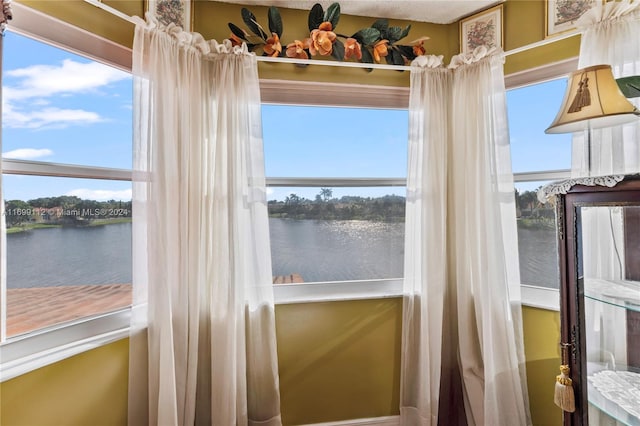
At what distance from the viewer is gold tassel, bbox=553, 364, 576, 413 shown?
3.54ft

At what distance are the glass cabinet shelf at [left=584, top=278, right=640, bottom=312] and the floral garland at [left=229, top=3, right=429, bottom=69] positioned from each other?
1.56 metres

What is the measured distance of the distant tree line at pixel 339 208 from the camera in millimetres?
2152

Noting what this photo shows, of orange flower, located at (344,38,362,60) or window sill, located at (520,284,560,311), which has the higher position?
orange flower, located at (344,38,362,60)

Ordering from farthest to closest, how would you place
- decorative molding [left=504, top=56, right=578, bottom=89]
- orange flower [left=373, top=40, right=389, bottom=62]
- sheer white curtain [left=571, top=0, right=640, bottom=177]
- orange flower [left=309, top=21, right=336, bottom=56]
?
orange flower [left=373, top=40, right=389, bottom=62] → orange flower [left=309, top=21, right=336, bottom=56] → decorative molding [left=504, top=56, right=578, bottom=89] → sheer white curtain [left=571, top=0, right=640, bottom=177]

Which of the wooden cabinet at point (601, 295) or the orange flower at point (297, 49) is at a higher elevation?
the orange flower at point (297, 49)

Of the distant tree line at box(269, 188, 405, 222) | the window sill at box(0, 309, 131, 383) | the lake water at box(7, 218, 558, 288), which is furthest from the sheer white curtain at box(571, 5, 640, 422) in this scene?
the window sill at box(0, 309, 131, 383)

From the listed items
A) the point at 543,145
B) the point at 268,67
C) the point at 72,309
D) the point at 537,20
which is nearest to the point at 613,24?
the point at 537,20

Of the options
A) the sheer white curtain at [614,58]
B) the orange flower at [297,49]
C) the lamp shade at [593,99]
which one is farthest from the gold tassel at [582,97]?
the orange flower at [297,49]

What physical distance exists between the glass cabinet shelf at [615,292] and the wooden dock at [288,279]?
4.77 feet

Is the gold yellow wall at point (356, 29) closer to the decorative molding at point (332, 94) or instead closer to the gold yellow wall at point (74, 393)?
the decorative molding at point (332, 94)

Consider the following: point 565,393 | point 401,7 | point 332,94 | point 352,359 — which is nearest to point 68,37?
point 332,94

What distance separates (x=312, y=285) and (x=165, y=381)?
0.95 m

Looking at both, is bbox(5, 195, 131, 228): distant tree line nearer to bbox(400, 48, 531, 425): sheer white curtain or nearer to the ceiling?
the ceiling

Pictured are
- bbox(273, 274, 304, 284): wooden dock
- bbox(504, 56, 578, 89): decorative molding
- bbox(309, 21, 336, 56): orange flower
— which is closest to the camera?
bbox(504, 56, 578, 89): decorative molding
